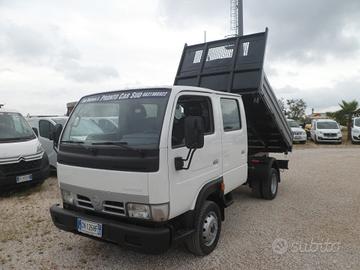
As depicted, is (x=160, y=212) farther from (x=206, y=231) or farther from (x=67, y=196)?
(x=67, y=196)

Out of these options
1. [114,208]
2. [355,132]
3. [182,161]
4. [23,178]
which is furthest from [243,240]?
[355,132]

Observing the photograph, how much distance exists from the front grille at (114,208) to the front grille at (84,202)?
0.24 metres

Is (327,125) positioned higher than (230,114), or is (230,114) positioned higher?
(230,114)

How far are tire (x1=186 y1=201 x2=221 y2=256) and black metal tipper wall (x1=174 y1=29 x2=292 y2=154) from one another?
2383mm

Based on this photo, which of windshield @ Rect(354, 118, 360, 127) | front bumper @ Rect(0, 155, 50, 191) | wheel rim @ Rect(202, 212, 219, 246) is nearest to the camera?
wheel rim @ Rect(202, 212, 219, 246)

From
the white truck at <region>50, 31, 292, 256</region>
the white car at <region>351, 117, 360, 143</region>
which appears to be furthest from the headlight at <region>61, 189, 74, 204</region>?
the white car at <region>351, 117, 360, 143</region>

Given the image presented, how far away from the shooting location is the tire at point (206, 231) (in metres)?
3.83

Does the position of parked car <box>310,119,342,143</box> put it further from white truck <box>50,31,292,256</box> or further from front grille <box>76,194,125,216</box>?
front grille <box>76,194,125,216</box>

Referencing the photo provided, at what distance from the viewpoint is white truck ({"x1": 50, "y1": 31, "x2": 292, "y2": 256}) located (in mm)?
3287

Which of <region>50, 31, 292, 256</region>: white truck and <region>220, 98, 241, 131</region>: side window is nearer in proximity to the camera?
<region>50, 31, 292, 256</region>: white truck

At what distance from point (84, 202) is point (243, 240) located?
7.53 feet

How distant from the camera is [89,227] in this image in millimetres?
3580

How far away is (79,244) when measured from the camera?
14.8 feet

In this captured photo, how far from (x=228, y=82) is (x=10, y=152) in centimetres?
492
